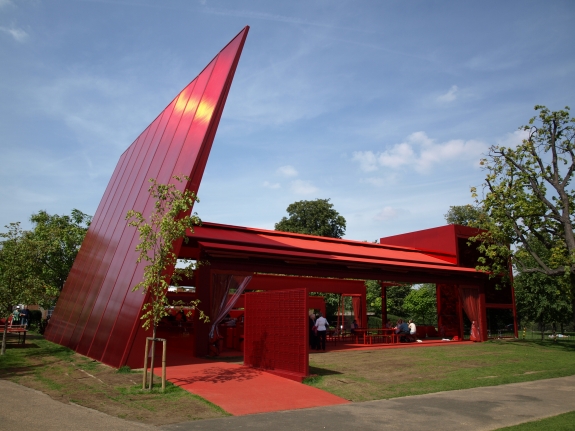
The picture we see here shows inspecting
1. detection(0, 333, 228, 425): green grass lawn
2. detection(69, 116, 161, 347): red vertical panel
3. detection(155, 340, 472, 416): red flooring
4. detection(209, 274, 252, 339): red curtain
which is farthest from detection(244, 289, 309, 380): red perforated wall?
detection(69, 116, 161, 347): red vertical panel

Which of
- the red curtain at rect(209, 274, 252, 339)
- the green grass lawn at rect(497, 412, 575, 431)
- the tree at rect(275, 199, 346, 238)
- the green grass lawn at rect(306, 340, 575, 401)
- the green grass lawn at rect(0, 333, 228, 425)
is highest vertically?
the tree at rect(275, 199, 346, 238)

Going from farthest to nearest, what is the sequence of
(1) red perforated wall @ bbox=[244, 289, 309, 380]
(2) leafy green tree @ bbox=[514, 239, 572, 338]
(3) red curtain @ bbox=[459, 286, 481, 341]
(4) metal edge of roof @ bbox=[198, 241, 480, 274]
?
1. (2) leafy green tree @ bbox=[514, 239, 572, 338]
2. (3) red curtain @ bbox=[459, 286, 481, 341]
3. (4) metal edge of roof @ bbox=[198, 241, 480, 274]
4. (1) red perforated wall @ bbox=[244, 289, 309, 380]

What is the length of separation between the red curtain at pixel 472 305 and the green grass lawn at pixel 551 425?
14.2 m

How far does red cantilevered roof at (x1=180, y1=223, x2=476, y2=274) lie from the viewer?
14281 mm

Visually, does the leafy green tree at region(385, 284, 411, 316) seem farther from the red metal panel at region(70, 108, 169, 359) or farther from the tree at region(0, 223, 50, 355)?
the tree at region(0, 223, 50, 355)

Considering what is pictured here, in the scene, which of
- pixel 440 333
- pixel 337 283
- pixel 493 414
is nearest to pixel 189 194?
pixel 493 414

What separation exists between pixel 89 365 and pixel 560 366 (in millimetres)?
12978

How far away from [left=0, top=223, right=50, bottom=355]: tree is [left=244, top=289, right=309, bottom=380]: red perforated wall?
24.6 ft

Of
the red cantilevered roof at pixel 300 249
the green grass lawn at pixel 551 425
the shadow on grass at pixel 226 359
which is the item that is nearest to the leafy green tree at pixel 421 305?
the red cantilevered roof at pixel 300 249

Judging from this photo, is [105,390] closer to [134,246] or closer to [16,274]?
[134,246]

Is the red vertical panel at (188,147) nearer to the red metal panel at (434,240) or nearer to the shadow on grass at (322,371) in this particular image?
the shadow on grass at (322,371)

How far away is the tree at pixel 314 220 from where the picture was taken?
4369 cm

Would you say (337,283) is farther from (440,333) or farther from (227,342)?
(227,342)

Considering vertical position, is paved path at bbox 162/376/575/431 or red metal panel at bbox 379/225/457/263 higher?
red metal panel at bbox 379/225/457/263
